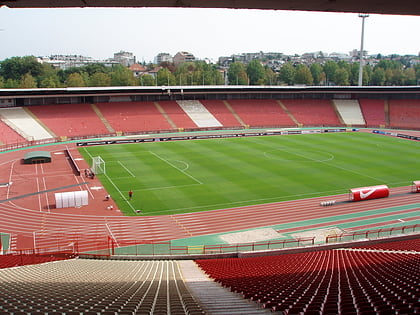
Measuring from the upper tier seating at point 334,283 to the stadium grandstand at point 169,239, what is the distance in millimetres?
44

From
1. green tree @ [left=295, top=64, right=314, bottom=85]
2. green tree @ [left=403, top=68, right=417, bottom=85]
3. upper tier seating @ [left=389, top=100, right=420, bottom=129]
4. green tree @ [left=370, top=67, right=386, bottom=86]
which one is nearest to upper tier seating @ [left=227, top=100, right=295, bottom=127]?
upper tier seating @ [left=389, top=100, right=420, bottom=129]

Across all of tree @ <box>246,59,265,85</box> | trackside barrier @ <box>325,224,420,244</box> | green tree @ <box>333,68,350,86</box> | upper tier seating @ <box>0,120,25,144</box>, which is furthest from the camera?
tree @ <box>246,59,265,85</box>

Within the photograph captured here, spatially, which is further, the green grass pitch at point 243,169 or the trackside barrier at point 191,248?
the green grass pitch at point 243,169

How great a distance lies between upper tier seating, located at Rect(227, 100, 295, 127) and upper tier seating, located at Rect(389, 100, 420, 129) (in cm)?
1707

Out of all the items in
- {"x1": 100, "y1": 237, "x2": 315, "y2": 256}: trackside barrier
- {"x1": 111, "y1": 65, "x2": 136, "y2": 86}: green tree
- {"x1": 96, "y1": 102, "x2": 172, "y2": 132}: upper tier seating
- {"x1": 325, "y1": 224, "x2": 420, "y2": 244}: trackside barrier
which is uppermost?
{"x1": 111, "y1": 65, "x2": 136, "y2": 86}: green tree

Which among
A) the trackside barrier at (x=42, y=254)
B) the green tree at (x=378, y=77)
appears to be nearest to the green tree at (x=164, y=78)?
the green tree at (x=378, y=77)

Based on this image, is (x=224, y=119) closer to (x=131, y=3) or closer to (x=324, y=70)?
(x=131, y=3)

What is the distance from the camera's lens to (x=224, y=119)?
66.4m

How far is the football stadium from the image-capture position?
341 inches

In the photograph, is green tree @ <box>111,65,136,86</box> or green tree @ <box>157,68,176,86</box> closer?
green tree @ <box>111,65,136,86</box>

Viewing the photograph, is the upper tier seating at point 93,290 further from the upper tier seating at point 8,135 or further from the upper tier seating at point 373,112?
the upper tier seating at point 373,112

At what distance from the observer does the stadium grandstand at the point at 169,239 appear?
8.38m

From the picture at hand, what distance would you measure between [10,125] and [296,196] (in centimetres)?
3988

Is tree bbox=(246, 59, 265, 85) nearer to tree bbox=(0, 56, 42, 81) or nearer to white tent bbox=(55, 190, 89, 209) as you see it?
tree bbox=(0, 56, 42, 81)
